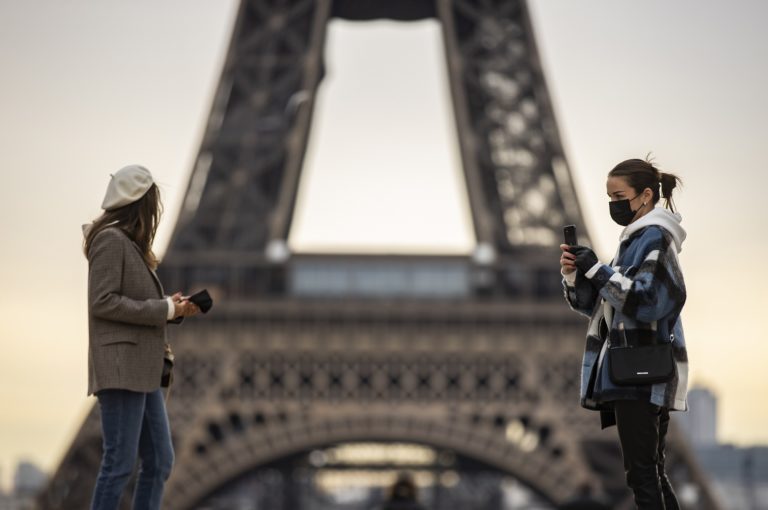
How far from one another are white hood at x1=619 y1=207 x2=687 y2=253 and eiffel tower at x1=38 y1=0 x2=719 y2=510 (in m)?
24.2

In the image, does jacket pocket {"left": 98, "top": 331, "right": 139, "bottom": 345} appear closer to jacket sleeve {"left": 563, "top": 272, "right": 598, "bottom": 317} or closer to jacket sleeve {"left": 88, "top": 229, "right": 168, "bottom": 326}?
jacket sleeve {"left": 88, "top": 229, "right": 168, "bottom": 326}

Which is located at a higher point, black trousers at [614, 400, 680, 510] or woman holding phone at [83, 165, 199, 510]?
woman holding phone at [83, 165, 199, 510]

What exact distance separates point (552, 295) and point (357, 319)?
431 centimetres

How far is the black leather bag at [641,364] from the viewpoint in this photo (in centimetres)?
775

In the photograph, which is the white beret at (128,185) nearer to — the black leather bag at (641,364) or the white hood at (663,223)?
the white hood at (663,223)

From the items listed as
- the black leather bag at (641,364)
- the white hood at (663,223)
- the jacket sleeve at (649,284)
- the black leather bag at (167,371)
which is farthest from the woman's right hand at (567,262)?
the black leather bag at (167,371)

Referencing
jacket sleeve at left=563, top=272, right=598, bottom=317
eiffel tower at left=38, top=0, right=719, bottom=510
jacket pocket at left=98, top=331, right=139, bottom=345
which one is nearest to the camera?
jacket sleeve at left=563, top=272, right=598, bottom=317

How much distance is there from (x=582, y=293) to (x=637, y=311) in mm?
476

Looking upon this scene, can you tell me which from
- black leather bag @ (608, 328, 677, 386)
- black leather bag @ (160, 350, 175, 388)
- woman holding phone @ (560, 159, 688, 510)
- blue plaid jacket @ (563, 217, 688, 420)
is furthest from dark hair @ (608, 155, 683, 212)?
black leather bag @ (160, 350, 175, 388)

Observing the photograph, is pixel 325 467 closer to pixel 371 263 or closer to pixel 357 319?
pixel 371 263

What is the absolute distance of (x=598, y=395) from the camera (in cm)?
795

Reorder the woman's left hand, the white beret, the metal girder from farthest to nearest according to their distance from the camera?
the metal girder, the white beret, the woman's left hand

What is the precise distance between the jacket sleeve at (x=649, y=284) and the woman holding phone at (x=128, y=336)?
2.26 m

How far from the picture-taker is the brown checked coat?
27.6ft
